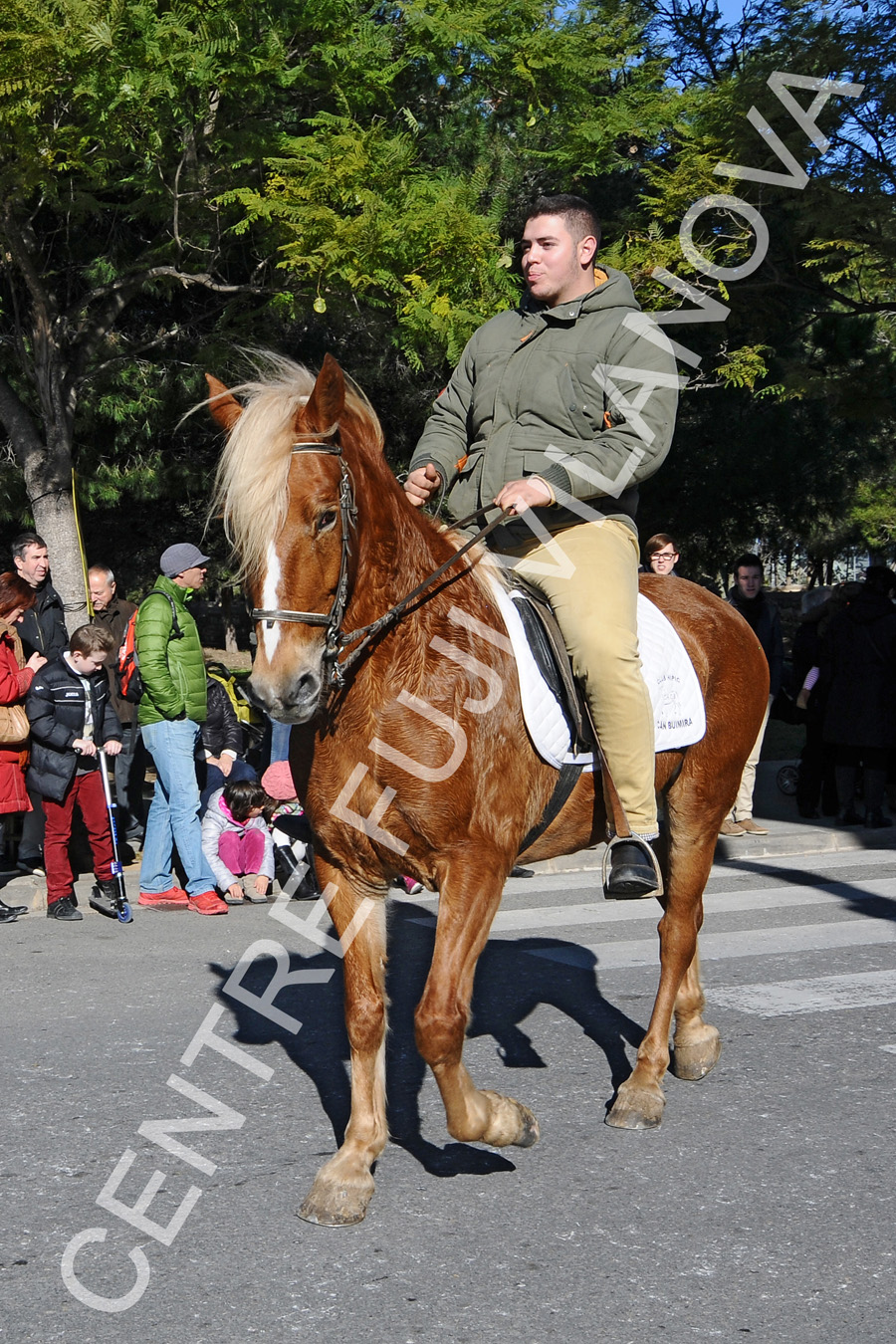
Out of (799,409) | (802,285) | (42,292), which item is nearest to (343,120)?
(42,292)

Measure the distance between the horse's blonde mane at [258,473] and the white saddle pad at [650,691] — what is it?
3.26 feet

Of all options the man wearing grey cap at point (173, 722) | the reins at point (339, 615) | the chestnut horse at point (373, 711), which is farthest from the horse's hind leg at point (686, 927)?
the man wearing grey cap at point (173, 722)

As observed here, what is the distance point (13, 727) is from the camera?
9.02 metres

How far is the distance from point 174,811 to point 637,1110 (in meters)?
5.08

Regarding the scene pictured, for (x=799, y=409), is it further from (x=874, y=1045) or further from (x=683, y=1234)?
(x=683, y=1234)

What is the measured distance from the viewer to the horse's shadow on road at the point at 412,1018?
15.7 ft

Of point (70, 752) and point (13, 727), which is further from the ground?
point (13, 727)

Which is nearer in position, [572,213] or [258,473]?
[258,473]

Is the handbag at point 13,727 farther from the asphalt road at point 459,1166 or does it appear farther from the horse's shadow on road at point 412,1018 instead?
the horse's shadow on road at point 412,1018

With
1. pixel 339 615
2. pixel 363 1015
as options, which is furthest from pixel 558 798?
pixel 339 615

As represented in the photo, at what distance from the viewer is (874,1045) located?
562 centimetres

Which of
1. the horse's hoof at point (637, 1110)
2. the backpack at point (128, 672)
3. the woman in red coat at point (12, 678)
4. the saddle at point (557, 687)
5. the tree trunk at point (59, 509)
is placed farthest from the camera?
the tree trunk at point (59, 509)

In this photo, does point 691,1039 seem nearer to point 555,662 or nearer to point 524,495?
point 555,662

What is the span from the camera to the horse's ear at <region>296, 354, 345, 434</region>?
3.81m
